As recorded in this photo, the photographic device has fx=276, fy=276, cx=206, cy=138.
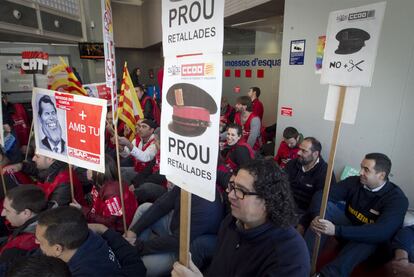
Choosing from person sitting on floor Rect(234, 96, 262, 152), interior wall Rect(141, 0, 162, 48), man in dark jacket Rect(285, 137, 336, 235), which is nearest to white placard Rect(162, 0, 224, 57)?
man in dark jacket Rect(285, 137, 336, 235)

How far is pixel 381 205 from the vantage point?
85.2 inches

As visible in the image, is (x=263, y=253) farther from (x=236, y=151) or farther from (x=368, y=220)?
(x=236, y=151)

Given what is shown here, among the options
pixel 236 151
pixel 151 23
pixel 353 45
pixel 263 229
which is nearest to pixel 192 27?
pixel 263 229

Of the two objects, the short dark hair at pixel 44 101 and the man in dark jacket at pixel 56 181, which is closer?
the short dark hair at pixel 44 101

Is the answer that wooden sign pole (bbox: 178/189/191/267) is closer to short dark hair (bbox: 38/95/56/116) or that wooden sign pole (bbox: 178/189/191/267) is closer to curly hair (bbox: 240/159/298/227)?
curly hair (bbox: 240/159/298/227)

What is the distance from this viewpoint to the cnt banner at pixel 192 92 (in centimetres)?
85

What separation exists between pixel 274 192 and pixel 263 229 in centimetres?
17

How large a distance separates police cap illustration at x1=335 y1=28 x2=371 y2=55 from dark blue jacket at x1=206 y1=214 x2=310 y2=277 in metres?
1.31

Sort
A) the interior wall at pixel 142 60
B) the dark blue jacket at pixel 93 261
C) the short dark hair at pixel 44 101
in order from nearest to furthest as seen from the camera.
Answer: the dark blue jacket at pixel 93 261, the short dark hair at pixel 44 101, the interior wall at pixel 142 60

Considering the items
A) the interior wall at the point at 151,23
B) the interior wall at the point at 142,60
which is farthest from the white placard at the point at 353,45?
the interior wall at the point at 142,60

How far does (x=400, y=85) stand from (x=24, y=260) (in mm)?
3236

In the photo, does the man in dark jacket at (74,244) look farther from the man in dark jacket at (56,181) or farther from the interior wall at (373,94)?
the interior wall at (373,94)

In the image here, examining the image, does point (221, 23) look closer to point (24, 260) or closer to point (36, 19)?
point (24, 260)

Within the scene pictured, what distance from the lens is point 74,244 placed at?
56.0 inches
